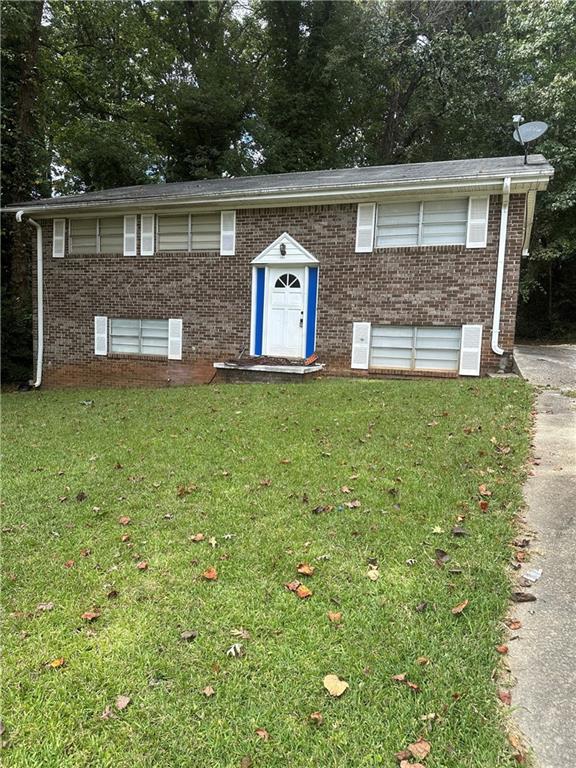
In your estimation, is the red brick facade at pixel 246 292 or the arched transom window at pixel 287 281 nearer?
the red brick facade at pixel 246 292

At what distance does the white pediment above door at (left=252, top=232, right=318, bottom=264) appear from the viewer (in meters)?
10.4

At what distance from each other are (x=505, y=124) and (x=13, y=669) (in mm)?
21706

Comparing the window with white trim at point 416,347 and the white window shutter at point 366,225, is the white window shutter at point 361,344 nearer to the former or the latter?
the window with white trim at point 416,347

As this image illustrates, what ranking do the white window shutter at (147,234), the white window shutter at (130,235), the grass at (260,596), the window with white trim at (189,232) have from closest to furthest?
the grass at (260,596)
the window with white trim at (189,232)
the white window shutter at (147,234)
the white window shutter at (130,235)

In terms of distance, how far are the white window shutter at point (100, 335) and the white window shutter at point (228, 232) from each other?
3611 millimetres

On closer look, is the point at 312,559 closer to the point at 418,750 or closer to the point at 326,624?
the point at 326,624

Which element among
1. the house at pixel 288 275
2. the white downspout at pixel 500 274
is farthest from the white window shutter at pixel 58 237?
the white downspout at pixel 500 274

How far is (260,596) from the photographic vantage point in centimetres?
275

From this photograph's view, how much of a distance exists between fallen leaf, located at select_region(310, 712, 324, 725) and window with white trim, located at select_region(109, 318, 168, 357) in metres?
10.5

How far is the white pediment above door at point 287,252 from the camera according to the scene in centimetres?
1043

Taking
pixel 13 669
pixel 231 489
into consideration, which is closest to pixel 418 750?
pixel 13 669

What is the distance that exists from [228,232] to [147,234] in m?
2.11

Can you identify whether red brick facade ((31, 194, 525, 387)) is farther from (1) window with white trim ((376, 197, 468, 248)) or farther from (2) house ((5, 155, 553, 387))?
(1) window with white trim ((376, 197, 468, 248))

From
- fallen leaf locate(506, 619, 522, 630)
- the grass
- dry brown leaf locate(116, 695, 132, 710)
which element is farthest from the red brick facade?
dry brown leaf locate(116, 695, 132, 710)
